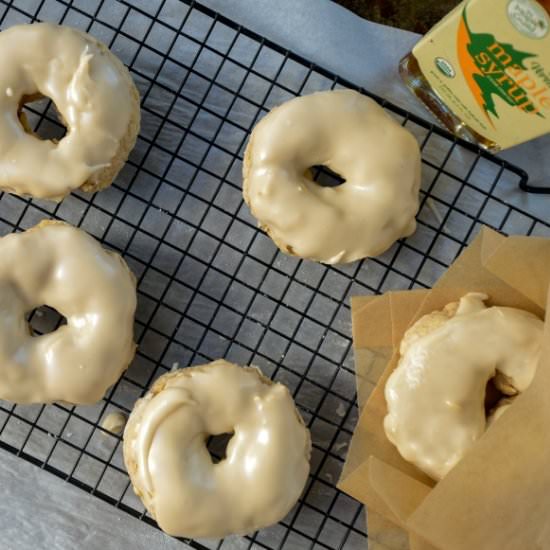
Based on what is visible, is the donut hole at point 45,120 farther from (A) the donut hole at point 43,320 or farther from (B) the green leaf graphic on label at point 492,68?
(B) the green leaf graphic on label at point 492,68

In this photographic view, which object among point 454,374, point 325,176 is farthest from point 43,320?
point 454,374

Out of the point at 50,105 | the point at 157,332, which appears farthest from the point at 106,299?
the point at 50,105

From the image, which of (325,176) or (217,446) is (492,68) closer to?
(325,176)

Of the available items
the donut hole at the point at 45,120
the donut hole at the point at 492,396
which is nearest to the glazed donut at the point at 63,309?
the donut hole at the point at 45,120

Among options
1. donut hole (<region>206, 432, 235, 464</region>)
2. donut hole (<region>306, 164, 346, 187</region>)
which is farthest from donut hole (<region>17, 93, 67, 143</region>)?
donut hole (<region>206, 432, 235, 464</region>)

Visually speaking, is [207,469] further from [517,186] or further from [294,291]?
[517,186]

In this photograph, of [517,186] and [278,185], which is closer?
[278,185]
